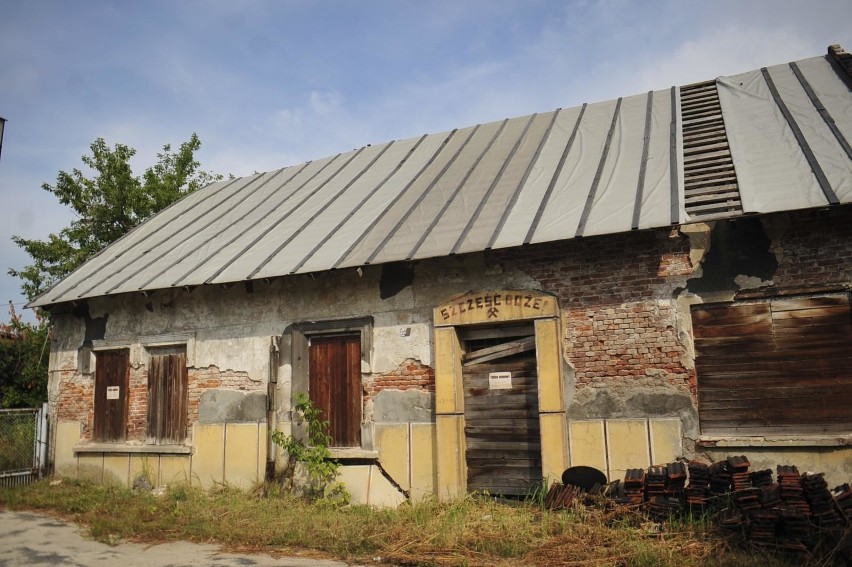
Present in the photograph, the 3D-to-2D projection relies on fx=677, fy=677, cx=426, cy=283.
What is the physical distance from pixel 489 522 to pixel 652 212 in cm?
364

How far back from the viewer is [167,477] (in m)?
9.97

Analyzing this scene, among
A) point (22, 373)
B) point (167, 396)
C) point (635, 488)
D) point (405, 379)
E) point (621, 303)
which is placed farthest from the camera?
point (22, 373)

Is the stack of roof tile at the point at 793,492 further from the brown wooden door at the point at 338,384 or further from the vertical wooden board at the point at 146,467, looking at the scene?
the vertical wooden board at the point at 146,467

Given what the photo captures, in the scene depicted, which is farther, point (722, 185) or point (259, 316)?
point (259, 316)

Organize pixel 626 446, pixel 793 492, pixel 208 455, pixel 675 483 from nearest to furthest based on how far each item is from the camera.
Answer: pixel 793 492 → pixel 675 483 → pixel 626 446 → pixel 208 455

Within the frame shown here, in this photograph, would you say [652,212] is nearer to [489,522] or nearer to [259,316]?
[489,522]

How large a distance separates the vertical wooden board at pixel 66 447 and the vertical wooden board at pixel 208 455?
103 inches

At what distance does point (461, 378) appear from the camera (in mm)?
8266

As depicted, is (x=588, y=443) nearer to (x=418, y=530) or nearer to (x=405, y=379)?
(x=418, y=530)

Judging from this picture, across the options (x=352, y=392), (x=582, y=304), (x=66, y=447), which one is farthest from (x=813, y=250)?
(x=66, y=447)

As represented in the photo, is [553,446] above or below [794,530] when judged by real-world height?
above

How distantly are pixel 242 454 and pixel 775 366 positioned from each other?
6.76 metres

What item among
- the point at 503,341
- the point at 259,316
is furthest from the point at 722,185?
the point at 259,316

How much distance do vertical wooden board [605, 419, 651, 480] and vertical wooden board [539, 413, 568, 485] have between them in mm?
475
